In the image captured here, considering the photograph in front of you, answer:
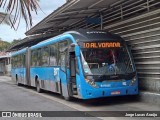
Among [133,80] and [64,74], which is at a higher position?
[64,74]

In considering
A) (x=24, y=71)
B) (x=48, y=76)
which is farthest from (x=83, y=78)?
(x=24, y=71)

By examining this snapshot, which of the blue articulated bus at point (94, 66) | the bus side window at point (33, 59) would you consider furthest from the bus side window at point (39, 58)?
the blue articulated bus at point (94, 66)

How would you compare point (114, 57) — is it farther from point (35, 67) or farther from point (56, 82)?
point (35, 67)

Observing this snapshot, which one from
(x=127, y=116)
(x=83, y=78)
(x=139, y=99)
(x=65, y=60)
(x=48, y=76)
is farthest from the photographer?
(x=48, y=76)

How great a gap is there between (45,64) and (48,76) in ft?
3.57

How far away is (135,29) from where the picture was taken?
49.9 ft

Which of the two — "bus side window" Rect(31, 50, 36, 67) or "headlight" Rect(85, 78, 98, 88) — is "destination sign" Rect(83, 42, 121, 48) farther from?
"bus side window" Rect(31, 50, 36, 67)

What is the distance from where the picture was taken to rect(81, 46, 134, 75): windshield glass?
1262 centimetres

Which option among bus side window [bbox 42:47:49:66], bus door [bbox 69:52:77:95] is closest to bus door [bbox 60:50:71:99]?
bus door [bbox 69:52:77:95]

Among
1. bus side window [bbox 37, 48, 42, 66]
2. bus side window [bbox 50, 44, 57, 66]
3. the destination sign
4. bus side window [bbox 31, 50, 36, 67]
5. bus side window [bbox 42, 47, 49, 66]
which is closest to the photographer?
the destination sign

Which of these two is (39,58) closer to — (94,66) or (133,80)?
(94,66)

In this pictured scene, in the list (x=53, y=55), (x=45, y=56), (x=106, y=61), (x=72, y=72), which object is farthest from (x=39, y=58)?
(x=106, y=61)

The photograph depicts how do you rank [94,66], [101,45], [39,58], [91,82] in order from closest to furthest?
[91,82], [94,66], [101,45], [39,58]

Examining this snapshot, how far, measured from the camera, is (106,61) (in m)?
12.9
